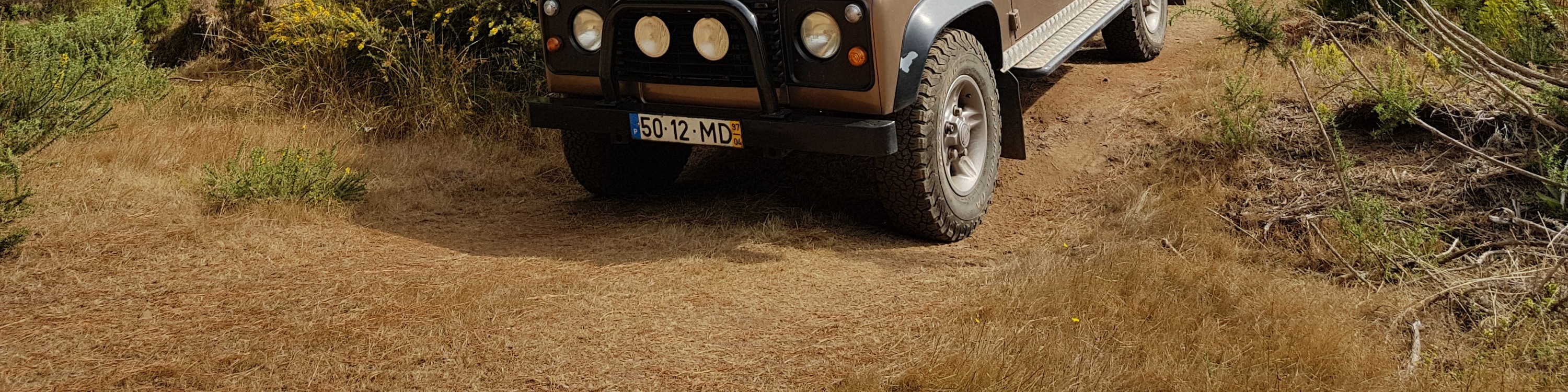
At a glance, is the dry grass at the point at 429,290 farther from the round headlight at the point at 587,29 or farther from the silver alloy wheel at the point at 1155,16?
the silver alloy wheel at the point at 1155,16

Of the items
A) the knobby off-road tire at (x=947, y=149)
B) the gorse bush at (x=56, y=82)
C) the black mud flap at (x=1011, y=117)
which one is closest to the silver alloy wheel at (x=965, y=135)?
the knobby off-road tire at (x=947, y=149)

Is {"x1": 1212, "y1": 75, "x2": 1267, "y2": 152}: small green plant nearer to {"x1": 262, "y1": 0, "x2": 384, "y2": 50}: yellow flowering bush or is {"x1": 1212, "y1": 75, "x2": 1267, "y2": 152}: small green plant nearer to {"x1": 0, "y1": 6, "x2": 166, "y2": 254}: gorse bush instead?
{"x1": 262, "y1": 0, "x2": 384, "y2": 50}: yellow flowering bush

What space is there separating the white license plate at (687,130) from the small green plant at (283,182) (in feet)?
4.86

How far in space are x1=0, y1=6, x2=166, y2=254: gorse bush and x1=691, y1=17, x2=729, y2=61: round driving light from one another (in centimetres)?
239

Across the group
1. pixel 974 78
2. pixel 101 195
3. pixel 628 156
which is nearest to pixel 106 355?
pixel 101 195

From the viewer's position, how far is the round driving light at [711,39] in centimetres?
402

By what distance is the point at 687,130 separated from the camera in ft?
13.8

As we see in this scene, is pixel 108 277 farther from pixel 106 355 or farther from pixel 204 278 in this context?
pixel 106 355

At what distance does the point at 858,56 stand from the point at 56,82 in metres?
4.01

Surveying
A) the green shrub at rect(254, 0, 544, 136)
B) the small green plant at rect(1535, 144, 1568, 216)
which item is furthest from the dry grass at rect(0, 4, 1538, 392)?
the small green plant at rect(1535, 144, 1568, 216)

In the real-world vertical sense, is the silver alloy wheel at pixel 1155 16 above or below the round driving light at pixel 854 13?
below

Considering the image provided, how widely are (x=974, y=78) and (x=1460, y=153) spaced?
1883 millimetres

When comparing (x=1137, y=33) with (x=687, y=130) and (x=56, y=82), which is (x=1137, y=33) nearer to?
(x=687, y=130)

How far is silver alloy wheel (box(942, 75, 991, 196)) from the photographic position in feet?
14.6
